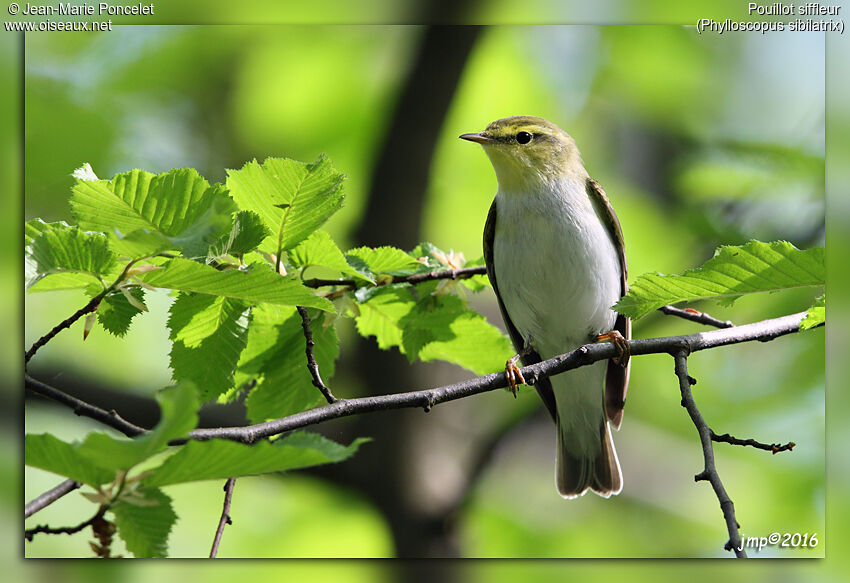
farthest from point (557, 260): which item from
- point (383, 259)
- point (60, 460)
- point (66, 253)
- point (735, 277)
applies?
point (60, 460)

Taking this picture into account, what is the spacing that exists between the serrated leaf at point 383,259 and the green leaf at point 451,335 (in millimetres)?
110

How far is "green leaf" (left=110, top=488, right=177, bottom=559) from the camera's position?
0.92 meters

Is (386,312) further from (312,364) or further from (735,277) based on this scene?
(735,277)

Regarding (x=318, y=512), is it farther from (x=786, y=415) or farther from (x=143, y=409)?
(x=786, y=415)

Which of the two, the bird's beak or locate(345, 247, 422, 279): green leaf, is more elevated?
the bird's beak

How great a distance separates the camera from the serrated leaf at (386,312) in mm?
1590

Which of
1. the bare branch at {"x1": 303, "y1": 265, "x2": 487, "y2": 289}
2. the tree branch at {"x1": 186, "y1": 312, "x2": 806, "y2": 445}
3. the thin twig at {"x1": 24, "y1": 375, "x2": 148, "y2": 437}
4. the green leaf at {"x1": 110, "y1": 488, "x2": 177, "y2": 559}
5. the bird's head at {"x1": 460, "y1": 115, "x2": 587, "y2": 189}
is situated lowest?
the green leaf at {"x1": 110, "y1": 488, "x2": 177, "y2": 559}

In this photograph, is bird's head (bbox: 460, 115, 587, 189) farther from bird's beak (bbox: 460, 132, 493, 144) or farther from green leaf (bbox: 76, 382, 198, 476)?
green leaf (bbox: 76, 382, 198, 476)

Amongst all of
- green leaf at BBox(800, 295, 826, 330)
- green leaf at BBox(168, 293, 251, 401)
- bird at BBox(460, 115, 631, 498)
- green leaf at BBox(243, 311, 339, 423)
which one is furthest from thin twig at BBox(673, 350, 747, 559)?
green leaf at BBox(168, 293, 251, 401)

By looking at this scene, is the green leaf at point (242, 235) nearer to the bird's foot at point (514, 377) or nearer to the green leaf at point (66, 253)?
the green leaf at point (66, 253)

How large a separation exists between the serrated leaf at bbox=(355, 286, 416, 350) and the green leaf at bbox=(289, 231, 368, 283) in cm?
22

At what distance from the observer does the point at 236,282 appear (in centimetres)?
104

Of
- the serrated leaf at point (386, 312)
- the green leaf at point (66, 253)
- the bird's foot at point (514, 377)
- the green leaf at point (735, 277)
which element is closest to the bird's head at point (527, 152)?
the serrated leaf at point (386, 312)

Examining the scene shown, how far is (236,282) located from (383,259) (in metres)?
0.50
